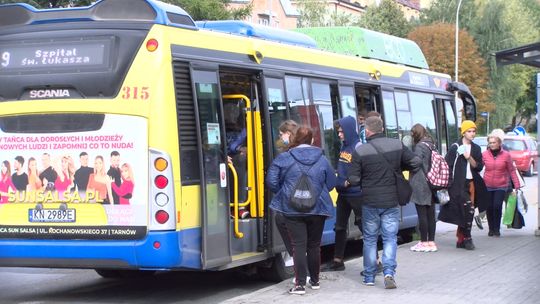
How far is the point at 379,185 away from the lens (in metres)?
9.16

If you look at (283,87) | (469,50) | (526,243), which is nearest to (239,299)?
(283,87)

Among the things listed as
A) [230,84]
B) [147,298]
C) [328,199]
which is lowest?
[147,298]

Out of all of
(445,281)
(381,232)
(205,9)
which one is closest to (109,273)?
(381,232)

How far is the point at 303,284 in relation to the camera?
8.87 m

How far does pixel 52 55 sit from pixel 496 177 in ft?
26.9

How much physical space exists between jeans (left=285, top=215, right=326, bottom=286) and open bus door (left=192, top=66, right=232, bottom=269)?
2.16 ft

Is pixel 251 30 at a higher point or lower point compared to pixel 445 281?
higher

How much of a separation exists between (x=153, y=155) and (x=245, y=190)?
5.51ft

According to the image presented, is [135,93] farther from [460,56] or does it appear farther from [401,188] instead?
[460,56]

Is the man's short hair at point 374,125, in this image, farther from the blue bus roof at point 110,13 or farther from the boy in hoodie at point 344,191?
the blue bus roof at point 110,13

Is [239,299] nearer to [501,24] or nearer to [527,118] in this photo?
[501,24]

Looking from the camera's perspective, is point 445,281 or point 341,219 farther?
point 341,219

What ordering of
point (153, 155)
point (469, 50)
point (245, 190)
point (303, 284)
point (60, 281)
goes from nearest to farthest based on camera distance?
point (153, 155), point (303, 284), point (245, 190), point (60, 281), point (469, 50)

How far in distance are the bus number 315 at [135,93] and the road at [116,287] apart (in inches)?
90.6
